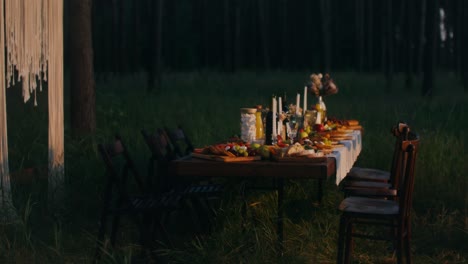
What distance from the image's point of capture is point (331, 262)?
16.7 feet

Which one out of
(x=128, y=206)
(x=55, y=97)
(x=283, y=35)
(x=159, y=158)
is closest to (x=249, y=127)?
(x=159, y=158)

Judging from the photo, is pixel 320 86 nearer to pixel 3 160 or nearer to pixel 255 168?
pixel 255 168

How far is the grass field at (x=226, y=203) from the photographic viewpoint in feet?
16.6

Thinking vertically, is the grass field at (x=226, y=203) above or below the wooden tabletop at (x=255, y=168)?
below

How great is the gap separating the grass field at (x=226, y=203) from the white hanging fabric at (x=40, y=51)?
516 millimetres

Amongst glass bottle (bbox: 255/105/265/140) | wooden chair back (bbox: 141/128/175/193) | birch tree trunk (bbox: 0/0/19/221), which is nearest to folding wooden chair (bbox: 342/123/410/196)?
glass bottle (bbox: 255/105/265/140)

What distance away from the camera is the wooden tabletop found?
14.1ft

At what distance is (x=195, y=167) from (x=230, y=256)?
0.79 m

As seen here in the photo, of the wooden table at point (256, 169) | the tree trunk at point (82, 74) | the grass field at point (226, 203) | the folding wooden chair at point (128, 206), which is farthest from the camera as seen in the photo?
the tree trunk at point (82, 74)

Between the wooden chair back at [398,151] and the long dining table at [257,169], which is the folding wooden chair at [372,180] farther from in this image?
the long dining table at [257,169]

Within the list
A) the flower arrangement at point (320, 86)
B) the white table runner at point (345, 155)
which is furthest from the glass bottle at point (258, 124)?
the flower arrangement at point (320, 86)

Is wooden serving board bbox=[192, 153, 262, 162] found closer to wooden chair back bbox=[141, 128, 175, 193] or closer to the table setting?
the table setting

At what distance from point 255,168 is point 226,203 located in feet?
4.96

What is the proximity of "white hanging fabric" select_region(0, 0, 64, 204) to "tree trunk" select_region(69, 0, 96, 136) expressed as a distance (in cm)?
236
